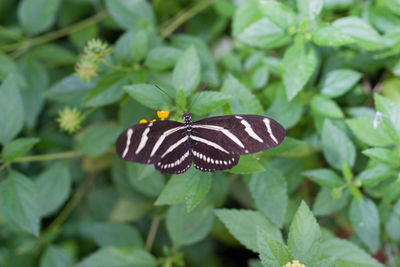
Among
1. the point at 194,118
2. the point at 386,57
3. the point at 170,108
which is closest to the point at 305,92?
the point at 386,57

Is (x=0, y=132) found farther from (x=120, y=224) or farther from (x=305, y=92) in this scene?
(x=305, y=92)

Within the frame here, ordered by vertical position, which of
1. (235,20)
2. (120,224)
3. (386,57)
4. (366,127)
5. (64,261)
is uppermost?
(235,20)

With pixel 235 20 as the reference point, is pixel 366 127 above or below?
below

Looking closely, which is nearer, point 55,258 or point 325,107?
point 325,107

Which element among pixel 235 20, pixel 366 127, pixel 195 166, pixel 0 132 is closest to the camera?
pixel 195 166

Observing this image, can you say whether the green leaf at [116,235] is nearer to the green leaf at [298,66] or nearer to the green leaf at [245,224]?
the green leaf at [245,224]

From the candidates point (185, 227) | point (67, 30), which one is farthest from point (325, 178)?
point (67, 30)

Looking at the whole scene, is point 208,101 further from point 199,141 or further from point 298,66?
point 298,66
